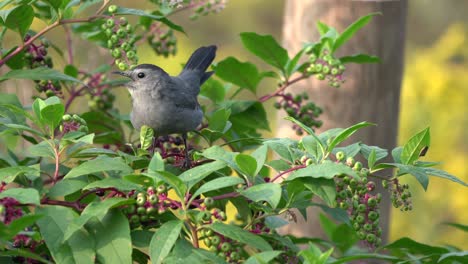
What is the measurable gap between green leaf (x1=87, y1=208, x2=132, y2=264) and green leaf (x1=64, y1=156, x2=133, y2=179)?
4.2 inches

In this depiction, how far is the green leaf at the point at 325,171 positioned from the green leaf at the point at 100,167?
1.46 ft

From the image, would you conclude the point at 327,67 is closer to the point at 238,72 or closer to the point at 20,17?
the point at 238,72

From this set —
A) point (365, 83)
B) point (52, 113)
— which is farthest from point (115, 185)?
point (365, 83)

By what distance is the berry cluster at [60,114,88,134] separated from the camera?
82.6 inches

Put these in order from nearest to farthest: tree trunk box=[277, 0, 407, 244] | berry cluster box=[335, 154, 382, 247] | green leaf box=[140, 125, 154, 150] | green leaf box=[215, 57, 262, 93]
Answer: berry cluster box=[335, 154, 382, 247], green leaf box=[140, 125, 154, 150], green leaf box=[215, 57, 262, 93], tree trunk box=[277, 0, 407, 244]

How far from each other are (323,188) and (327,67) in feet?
3.99

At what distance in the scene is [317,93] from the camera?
4.45 metres

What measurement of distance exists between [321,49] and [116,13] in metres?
0.94

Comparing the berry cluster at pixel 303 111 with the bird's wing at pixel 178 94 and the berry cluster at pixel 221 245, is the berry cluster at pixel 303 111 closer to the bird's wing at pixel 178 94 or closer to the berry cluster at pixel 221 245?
the bird's wing at pixel 178 94

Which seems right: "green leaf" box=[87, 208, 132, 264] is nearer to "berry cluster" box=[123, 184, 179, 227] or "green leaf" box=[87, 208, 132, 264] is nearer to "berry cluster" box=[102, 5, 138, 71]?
"berry cluster" box=[123, 184, 179, 227]

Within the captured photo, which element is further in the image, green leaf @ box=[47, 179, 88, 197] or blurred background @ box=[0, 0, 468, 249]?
blurred background @ box=[0, 0, 468, 249]

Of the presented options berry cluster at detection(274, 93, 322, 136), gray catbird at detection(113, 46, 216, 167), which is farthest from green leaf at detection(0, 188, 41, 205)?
berry cluster at detection(274, 93, 322, 136)

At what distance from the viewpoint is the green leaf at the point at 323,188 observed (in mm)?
1838

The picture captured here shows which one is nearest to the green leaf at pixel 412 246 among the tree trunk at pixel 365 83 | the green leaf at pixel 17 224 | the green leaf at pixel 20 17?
the green leaf at pixel 17 224
